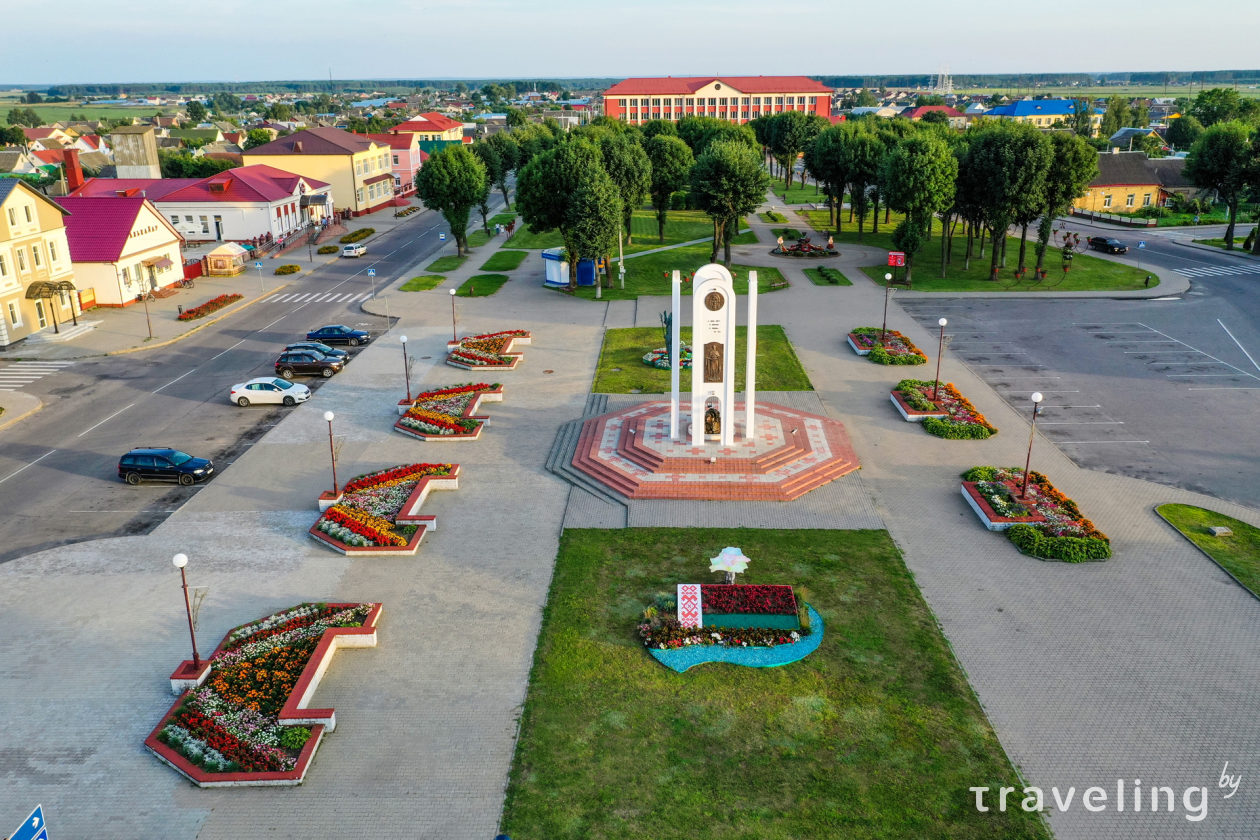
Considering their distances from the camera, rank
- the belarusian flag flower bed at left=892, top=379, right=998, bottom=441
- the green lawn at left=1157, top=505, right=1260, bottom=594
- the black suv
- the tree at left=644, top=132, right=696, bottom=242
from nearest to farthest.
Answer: the green lawn at left=1157, top=505, right=1260, bottom=594 < the black suv < the belarusian flag flower bed at left=892, top=379, right=998, bottom=441 < the tree at left=644, top=132, right=696, bottom=242

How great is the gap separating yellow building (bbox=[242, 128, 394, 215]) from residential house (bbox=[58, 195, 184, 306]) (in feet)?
120

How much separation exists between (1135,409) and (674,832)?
104ft

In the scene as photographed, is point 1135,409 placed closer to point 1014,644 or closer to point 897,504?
point 897,504

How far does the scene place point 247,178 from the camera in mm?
79812

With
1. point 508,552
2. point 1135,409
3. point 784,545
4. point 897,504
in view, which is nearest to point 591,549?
point 508,552

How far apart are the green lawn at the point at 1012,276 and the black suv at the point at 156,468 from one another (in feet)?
158

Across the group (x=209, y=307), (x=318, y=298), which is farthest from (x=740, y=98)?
(x=209, y=307)

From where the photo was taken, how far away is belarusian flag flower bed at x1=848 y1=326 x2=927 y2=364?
1738 inches

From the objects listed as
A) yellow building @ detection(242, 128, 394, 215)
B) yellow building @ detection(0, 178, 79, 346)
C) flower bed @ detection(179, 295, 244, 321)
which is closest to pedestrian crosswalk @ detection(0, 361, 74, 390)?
yellow building @ detection(0, 178, 79, 346)

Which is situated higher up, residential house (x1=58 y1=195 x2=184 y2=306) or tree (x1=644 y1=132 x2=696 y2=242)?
tree (x1=644 y1=132 x2=696 y2=242)

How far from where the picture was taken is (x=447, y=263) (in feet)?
237

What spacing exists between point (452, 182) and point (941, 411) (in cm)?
4785

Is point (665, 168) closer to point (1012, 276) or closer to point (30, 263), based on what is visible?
point (1012, 276)

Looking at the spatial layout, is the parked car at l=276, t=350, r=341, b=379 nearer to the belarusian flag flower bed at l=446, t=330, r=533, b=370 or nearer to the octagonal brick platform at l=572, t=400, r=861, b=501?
the belarusian flag flower bed at l=446, t=330, r=533, b=370
